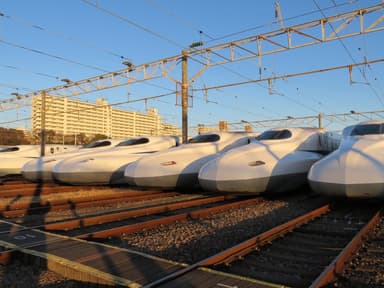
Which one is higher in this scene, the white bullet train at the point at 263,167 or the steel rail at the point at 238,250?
the white bullet train at the point at 263,167

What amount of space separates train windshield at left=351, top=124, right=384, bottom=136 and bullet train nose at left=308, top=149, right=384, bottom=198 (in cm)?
183

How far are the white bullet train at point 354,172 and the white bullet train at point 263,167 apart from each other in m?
1.47

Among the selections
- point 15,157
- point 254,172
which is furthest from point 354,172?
point 15,157

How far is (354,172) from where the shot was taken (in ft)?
23.2

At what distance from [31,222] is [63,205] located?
80.6 inches

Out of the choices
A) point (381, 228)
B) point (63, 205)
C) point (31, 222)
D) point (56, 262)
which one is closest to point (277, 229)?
point (381, 228)

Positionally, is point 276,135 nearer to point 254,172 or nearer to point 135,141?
point 254,172

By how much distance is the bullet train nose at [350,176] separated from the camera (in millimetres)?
6891

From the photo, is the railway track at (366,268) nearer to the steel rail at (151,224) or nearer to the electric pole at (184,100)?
the steel rail at (151,224)

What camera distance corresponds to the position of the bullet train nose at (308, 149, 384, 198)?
6.89m

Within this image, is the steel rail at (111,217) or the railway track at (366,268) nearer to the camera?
the railway track at (366,268)

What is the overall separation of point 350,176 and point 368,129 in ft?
9.93

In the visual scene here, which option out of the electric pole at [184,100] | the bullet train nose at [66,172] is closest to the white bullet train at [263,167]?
the bullet train nose at [66,172]

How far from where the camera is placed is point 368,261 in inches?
168
